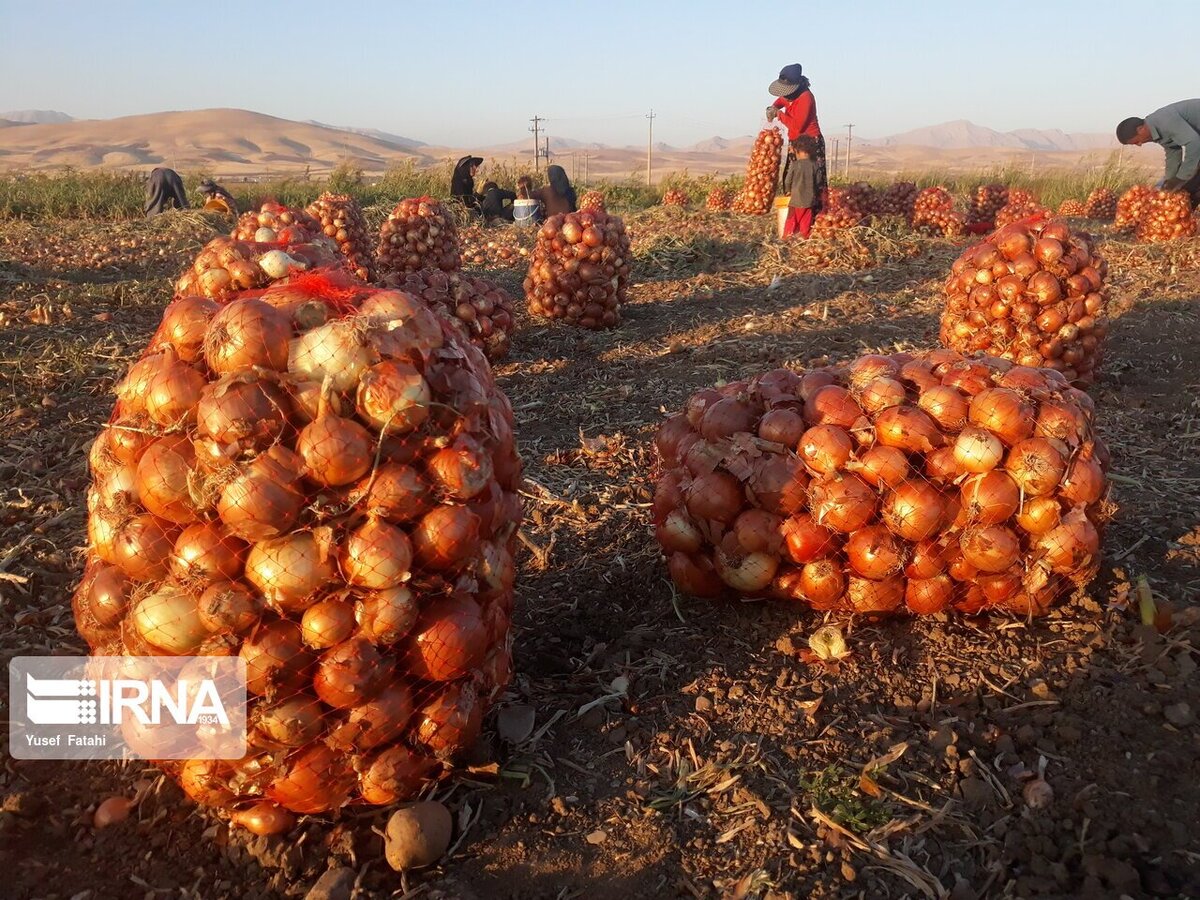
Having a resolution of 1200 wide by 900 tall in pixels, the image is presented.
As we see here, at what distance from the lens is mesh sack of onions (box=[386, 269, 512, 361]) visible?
6.08 m

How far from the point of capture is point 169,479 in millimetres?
1757

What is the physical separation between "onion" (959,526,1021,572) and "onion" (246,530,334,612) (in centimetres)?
193

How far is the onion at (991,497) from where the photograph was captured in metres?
2.44

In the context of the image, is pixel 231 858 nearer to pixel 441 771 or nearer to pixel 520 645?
pixel 441 771

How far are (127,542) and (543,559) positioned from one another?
5.69ft

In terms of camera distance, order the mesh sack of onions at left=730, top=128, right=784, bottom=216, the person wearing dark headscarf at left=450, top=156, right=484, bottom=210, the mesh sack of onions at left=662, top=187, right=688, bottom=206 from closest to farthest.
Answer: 1. the mesh sack of onions at left=730, top=128, right=784, bottom=216
2. the person wearing dark headscarf at left=450, top=156, right=484, bottom=210
3. the mesh sack of onions at left=662, top=187, right=688, bottom=206

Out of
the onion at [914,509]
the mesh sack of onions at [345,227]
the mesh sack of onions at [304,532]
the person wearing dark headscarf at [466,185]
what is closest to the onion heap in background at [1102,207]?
the person wearing dark headscarf at [466,185]

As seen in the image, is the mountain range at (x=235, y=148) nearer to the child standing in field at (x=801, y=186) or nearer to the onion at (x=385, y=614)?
the child standing in field at (x=801, y=186)

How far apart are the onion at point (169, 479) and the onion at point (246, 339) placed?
207 mm

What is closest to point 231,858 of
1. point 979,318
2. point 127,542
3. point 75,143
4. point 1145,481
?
point 127,542

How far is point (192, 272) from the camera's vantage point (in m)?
2.45

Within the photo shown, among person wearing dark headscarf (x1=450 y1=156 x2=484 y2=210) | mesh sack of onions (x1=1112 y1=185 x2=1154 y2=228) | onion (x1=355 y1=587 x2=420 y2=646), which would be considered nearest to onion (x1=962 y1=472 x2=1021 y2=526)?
onion (x1=355 y1=587 x2=420 y2=646)

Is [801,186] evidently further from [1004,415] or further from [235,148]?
[235,148]

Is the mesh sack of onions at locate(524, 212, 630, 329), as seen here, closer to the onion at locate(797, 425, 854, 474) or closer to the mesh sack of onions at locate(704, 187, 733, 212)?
the onion at locate(797, 425, 854, 474)
